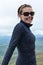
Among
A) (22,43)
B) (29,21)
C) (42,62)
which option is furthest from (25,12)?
(42,62)

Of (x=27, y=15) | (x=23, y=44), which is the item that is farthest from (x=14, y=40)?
(x=27, y=15)

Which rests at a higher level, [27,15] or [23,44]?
[27,15]

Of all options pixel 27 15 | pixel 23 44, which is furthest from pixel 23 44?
pixel 27 15

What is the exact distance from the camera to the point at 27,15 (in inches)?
62.7

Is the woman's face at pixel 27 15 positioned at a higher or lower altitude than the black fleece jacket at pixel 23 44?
higher

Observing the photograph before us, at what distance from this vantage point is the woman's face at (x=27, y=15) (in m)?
1.58

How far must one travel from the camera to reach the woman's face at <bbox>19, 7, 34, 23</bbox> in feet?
5.19

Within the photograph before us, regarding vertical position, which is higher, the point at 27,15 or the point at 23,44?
the point at 27,15

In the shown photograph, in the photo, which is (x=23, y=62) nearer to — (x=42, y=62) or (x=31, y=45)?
(x=31, y=45)

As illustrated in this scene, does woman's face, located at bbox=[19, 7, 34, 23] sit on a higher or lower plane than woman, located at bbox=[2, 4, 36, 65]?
higher

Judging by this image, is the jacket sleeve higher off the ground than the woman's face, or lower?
lower

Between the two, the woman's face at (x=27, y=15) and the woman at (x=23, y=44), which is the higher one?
the woman's face at (x=27, y=15)

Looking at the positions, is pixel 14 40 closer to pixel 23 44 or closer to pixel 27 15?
pixel 23 44

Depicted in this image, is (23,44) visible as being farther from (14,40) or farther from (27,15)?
(27,15)
